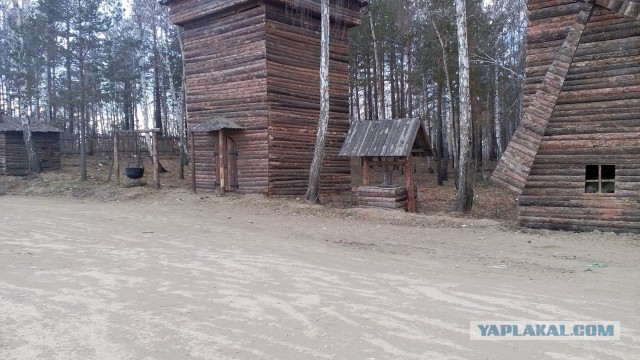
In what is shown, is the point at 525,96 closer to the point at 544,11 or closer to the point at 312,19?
the point at 544,11

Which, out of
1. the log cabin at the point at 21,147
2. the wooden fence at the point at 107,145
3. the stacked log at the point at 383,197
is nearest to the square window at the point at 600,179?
the stacked log at the point at 383,197

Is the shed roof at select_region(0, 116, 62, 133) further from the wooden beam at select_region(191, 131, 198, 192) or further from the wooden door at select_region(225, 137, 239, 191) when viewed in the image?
the wooden door at select_region(225, 137, 239, 191)

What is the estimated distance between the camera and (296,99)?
20406 millimetres

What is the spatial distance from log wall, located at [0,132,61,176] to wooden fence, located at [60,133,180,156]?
6.19 meters

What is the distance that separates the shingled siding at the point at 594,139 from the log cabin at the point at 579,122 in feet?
0.07

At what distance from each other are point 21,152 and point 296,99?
1990 centimetres

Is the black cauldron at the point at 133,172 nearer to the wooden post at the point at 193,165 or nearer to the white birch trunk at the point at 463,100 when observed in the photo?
the wooden post at the point at 193,165

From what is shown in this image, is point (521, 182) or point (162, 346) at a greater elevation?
point (521, 182)

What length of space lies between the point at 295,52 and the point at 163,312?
1625 centimetres

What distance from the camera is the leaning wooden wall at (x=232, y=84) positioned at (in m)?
19.4

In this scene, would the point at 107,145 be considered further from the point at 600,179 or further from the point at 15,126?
the point at 600,179

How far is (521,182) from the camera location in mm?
12828

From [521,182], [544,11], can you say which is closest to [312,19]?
[544,11]

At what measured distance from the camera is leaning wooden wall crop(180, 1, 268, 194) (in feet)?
63.7
